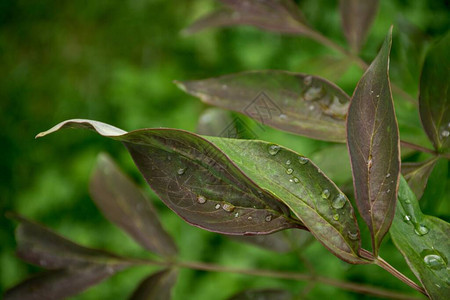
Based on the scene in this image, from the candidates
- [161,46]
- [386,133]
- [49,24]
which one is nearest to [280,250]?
[386,133]

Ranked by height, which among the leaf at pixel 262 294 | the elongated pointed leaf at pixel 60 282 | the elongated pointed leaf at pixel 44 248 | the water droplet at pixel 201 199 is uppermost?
the water droplet at pixel 201 199

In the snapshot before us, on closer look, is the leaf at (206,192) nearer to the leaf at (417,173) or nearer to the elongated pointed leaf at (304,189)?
the elongated pointed leaf at (304,189)

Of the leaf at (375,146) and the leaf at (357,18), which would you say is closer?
the leaf at (375,146)

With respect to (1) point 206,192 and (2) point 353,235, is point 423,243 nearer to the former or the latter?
(2) point 353,235

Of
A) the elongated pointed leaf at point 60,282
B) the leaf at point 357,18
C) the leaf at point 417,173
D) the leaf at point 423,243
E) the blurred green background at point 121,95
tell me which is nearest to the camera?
the leaf at point 423,243

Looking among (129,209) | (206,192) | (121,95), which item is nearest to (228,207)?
(206,192)

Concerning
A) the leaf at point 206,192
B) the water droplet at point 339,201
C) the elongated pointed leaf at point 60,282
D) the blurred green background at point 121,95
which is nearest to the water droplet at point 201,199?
the leaf at point 206,192

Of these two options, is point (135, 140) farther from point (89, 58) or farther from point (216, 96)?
point (89, 58)
